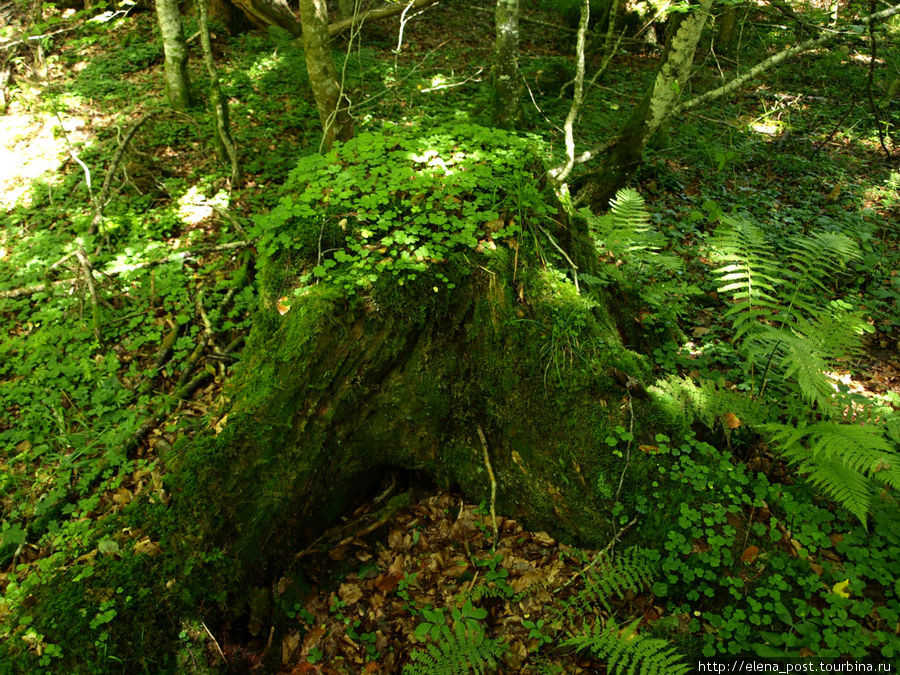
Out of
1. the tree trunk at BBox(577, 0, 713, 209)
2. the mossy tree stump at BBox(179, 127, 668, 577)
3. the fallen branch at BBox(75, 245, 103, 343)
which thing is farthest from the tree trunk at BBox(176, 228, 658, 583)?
the tree trunk at BBox(577, 0, 713, 209)

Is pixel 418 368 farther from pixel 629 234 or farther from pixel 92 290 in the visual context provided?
pixel 92 290

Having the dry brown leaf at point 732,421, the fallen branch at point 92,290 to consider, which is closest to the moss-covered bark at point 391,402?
the dry brown leaf at point 732,421

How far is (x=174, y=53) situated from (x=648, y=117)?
7888 millimetres

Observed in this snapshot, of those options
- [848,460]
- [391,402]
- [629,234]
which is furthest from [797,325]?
[391,402]

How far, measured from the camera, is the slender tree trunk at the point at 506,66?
20.9 ft

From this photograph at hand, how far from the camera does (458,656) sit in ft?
8.69

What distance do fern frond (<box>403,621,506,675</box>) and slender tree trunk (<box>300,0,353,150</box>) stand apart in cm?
509

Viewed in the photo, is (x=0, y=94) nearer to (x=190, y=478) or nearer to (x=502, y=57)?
(x=502, y=57)

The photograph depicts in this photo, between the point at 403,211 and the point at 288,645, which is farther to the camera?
the point at 403,211

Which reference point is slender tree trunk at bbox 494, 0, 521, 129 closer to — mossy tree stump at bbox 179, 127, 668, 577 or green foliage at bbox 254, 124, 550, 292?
green foliage at bbox 254, 124, 550, 292

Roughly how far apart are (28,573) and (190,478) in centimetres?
152

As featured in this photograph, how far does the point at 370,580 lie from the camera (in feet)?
11.1

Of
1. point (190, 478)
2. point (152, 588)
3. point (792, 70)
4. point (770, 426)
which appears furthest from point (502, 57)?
point (792, 70)

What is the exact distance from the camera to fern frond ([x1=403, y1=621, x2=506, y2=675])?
8.54 ft
